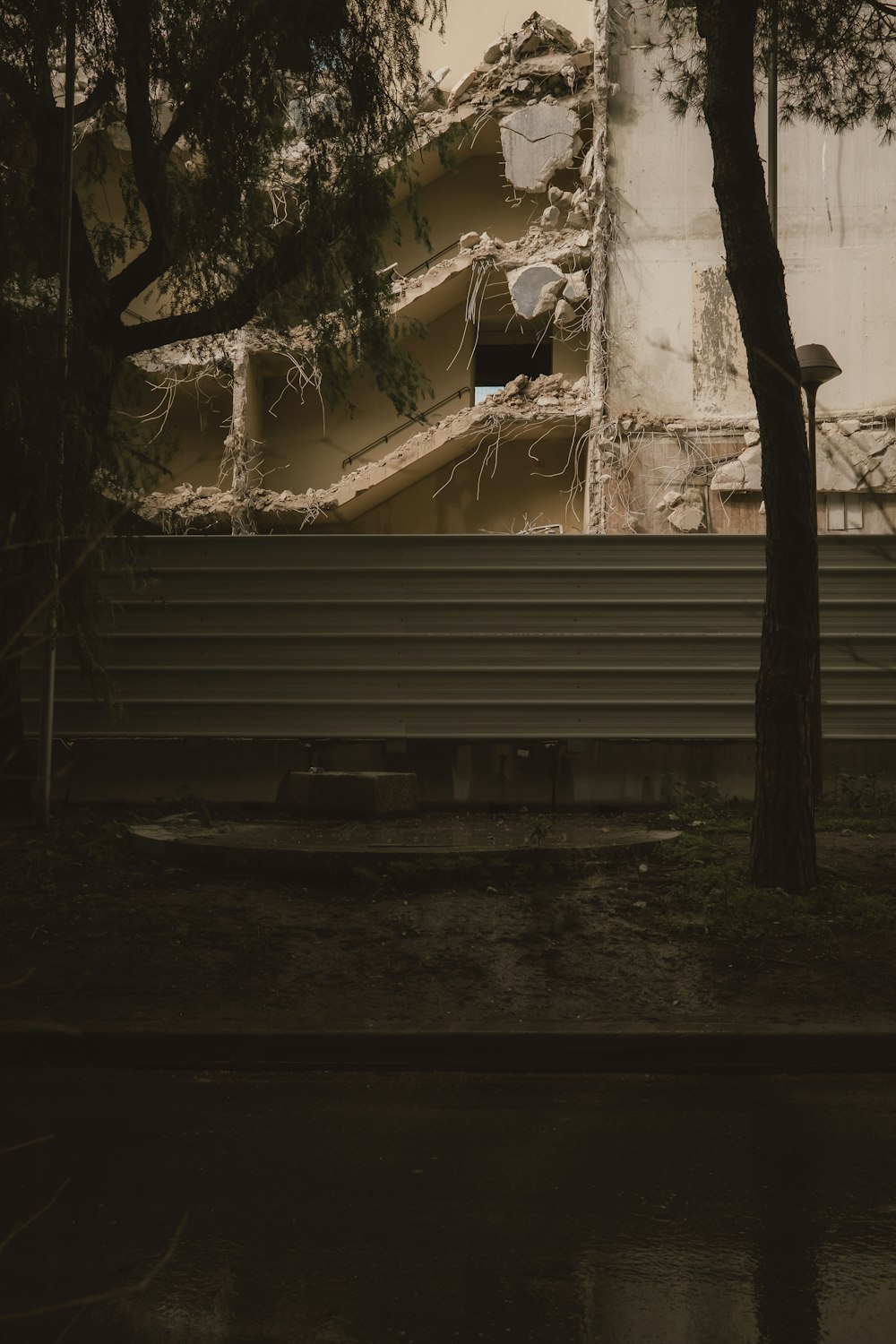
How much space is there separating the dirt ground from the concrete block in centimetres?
191

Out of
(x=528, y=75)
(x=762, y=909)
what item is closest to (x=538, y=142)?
(x=528, y=75)

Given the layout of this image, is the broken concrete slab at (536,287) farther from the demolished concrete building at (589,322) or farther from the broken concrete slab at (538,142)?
the broken concrete slab at (538,142)

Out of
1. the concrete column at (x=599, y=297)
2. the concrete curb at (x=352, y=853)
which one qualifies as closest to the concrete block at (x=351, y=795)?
the concrete curb at (x=352, y=853)

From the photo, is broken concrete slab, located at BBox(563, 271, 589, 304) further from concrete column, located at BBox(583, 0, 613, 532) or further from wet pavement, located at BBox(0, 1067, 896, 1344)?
wet pavement, located at BBox(0, 1067, 896, 1344)

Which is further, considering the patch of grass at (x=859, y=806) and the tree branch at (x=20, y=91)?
the patch of grass at (x=859, y=806)

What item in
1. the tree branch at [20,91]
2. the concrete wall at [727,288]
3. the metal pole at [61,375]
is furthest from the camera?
the concrete wall at [727,288]

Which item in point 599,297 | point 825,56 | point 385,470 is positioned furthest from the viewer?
point 385,470

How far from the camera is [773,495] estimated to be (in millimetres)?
7832

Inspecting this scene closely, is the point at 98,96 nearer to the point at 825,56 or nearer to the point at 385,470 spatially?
the point at 825,56

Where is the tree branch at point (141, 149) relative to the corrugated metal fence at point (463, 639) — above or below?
above

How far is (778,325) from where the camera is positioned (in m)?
7.80

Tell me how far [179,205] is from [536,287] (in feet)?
32.9

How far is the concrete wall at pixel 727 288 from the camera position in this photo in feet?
61.5

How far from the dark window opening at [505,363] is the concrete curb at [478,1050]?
1763 centimetres
